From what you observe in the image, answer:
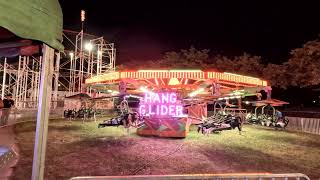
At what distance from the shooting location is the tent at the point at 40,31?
3061 mm

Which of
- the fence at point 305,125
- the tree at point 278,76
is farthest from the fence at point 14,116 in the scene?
the tree at point 278,76

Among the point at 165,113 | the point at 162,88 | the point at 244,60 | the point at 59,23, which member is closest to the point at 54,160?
the point at 59,23

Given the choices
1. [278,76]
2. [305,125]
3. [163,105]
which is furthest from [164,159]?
[278,76]

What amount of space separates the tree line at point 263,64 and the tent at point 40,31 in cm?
2816

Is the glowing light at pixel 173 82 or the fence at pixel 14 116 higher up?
the glowing light at pixel 173 82

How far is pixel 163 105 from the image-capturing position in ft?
60.5

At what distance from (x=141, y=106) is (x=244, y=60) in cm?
2665

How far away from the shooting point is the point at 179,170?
29.4ft

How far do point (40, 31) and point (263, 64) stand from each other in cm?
4301

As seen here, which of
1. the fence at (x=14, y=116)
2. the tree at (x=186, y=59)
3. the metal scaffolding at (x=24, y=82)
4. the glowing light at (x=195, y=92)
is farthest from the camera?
the tree at (x=186, y=59)

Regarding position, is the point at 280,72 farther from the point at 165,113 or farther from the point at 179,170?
the point at 179,170

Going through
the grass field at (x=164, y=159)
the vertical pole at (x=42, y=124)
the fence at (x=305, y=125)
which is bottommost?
the grass field at (x=164, y=159)

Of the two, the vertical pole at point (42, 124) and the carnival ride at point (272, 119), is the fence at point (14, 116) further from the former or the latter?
the carnival ride at point (272, 119)

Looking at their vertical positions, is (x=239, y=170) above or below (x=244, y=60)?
below
